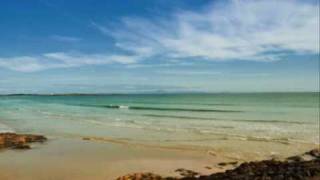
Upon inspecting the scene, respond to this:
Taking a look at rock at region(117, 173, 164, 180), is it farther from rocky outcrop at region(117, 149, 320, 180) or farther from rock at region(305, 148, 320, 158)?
rock at region(305, 148, 320, 158)

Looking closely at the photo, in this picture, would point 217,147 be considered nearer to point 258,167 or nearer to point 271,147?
point 271,147

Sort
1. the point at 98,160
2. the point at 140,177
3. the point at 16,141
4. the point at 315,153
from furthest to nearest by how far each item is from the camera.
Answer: the point at 16,141 < the point at 315,153 < the point at 98,160 < the point at 140,177

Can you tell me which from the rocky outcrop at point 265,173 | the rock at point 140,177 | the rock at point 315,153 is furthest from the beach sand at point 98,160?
the rocky outcrop at point 265,173

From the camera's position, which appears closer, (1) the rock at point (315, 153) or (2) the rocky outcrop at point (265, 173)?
(2) the rocky outcrop at point (265, 173)

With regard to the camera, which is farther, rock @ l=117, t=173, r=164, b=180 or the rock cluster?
the rock cluster

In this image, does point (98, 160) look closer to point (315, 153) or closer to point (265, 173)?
point (265, 173)

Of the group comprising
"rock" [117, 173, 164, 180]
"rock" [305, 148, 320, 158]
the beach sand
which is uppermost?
"rock" [305, 148, 320, 158]

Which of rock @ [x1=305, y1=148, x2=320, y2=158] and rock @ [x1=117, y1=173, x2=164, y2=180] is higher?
rock @ [x1=305, y1=148, x2=320, y2=158]

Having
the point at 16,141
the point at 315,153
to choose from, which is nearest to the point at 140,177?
the point at 315,153

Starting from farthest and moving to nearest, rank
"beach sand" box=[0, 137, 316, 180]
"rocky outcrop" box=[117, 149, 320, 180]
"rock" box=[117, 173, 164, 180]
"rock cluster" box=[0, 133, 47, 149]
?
"rock cluster" box=[0, 133, 47, 149] < "beach sand" box=[0, 137, 316, 180] < "rock" box=[117, 173, 164, 180] < "rocky outcrop" box=[117, 149, 320, 180]

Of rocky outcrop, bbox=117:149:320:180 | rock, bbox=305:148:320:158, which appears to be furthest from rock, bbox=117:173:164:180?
rock, bbox=305:148:320:158

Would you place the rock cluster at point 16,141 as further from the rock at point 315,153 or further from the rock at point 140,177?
the rock at point 315,153

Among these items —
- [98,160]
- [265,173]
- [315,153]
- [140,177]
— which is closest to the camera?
[265,173]

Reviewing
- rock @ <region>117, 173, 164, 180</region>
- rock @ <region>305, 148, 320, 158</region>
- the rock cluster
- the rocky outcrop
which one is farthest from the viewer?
the rock cluster
